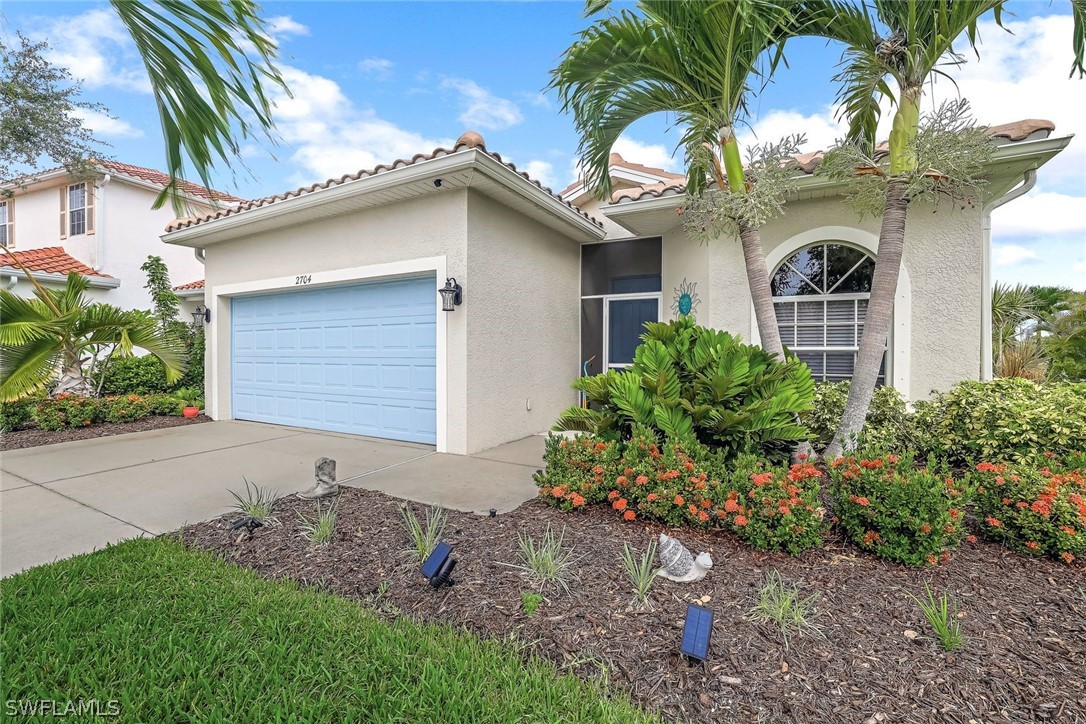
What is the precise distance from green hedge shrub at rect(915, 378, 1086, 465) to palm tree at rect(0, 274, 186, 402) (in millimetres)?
12245

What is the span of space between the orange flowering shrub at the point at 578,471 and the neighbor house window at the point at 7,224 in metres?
22.6

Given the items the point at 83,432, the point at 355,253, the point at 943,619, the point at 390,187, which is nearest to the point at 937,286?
the point at 943,619

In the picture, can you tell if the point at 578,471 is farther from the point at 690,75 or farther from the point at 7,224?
the point at 7,224

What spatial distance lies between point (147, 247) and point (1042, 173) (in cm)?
2068

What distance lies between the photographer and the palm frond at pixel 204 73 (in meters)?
2.12

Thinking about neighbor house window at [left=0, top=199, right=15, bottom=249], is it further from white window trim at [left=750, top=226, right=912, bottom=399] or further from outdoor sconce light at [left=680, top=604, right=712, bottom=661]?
outdoor sconce light at [left=680, top=604, right=712, bottom=661]

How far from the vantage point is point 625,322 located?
908 cm

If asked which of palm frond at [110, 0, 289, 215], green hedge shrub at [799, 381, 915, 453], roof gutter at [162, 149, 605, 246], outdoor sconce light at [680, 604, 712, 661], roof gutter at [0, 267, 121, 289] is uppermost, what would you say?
roof gutter at [162, 149, 605, 246]

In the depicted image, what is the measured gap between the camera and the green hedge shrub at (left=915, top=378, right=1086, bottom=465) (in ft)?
14.8

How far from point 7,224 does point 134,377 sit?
12.9 m

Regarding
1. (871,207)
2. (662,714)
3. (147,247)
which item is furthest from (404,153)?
(147,247)

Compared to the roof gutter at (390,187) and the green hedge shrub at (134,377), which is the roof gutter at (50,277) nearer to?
the green hedge shrub at (134,377)

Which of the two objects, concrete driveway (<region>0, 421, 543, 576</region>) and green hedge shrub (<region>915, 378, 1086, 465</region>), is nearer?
concrete driveway (<region>0, 421, 543, 576</region>)

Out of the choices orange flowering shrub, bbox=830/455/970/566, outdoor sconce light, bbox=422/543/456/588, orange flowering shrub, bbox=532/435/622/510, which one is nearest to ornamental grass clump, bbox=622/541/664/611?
orange flowering shrub, bbox=532/435/622/510
